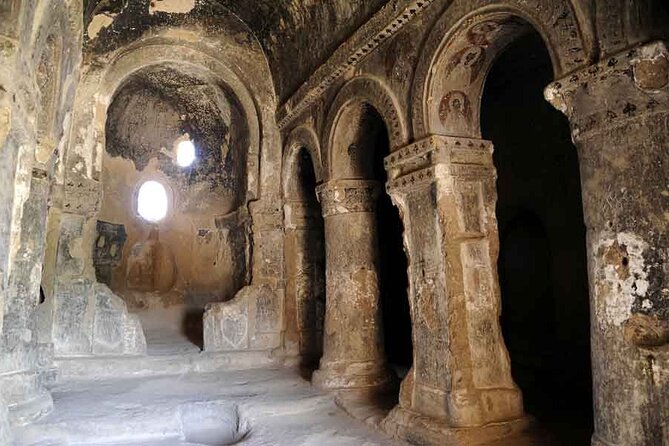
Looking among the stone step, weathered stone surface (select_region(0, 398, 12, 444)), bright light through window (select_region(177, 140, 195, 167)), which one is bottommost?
the stone step

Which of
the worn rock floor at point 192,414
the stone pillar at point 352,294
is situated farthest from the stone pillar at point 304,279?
the stone pillar at point 352,294

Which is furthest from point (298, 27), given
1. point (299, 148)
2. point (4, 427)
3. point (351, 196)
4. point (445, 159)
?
point (4, 427)

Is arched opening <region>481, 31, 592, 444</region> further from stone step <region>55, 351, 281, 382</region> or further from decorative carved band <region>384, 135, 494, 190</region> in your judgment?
stone step <region>55, 351, 281, 382</region>

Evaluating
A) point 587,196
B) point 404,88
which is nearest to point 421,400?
point 587,196

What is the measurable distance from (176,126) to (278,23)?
413cm

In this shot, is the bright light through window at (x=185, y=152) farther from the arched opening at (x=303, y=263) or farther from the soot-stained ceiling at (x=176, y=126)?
the arched opening at (x=303, y=263)

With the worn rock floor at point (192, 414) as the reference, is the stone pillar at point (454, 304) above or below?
above

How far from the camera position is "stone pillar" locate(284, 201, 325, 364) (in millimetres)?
7613

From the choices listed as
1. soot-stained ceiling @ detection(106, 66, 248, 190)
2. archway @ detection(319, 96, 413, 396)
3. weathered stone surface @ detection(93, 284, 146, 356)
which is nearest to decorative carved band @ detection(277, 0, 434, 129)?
archway @ detection(319, 96, 413, 396)

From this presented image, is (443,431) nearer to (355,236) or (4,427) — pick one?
(355,236)

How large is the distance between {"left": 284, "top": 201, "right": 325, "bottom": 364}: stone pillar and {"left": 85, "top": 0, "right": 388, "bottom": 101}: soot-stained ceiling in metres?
1.85

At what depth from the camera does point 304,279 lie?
7.73 meters

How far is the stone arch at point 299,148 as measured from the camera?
22.1ft

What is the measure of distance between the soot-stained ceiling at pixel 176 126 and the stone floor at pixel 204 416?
13.4ft
